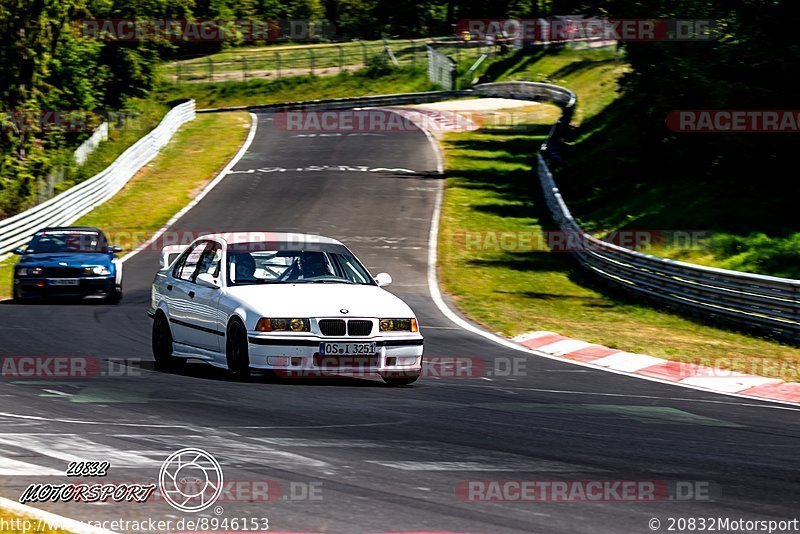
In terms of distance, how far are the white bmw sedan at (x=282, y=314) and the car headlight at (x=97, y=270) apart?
7290 mm

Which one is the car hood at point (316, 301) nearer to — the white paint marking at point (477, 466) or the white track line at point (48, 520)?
the white paint marking at point (477, 466)

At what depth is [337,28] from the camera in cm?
11006

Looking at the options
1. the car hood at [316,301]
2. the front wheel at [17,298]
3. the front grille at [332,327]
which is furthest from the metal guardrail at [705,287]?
the front wheel at [17,298]

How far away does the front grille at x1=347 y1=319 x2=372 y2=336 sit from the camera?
10.5m

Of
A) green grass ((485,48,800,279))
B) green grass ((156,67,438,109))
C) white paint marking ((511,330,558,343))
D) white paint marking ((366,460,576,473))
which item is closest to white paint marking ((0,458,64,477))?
white paint marking ((366,460,576,473))

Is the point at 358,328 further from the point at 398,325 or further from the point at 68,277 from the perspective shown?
the point at 68,277

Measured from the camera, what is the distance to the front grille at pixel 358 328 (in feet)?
34.5

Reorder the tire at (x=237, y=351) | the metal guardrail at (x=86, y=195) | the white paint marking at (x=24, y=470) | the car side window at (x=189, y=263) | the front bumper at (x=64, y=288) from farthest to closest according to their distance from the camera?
1. the metal guardrail at (x=86, y=195)
2. the front bumper at (x=64, y=288)
3. the car side window at (x=189, y=263)
4. the tire at (x=237, y=351)
5. the white paint marking at (x=24, y=470)

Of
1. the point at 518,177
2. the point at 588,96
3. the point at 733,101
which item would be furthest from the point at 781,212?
the point at 588,96

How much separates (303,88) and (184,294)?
58.7 metres

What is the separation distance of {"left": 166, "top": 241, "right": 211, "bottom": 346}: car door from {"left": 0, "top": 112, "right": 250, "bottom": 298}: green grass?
393 inches

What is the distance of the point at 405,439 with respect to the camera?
8.09 meters

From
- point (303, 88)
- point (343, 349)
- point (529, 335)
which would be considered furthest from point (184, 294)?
point (303, 88)

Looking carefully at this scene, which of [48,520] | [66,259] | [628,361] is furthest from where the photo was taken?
[66,259]
